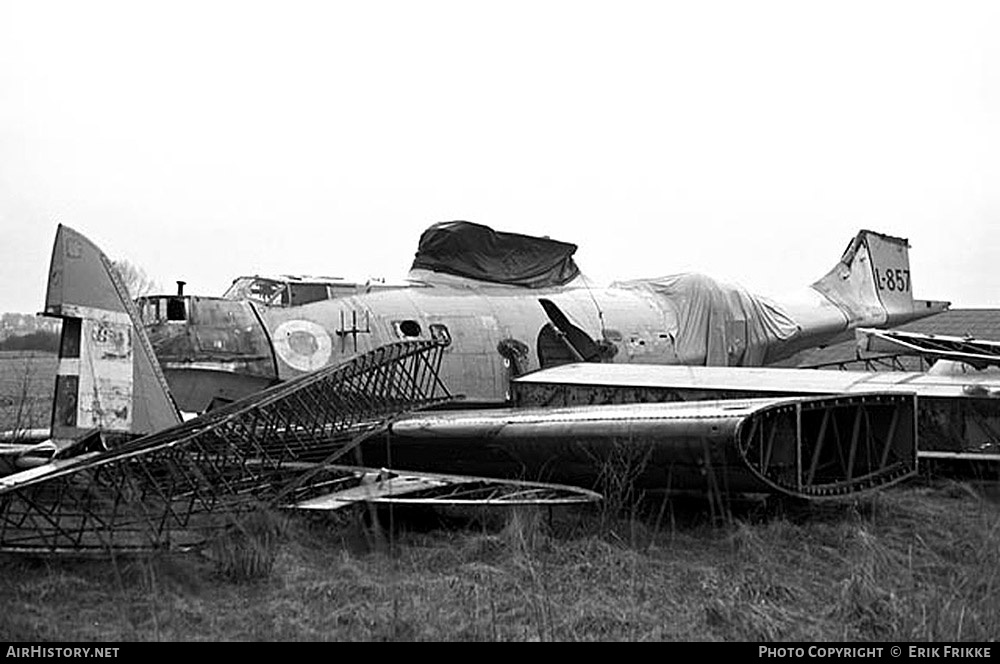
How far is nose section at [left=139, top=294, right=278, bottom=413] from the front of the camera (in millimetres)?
10375

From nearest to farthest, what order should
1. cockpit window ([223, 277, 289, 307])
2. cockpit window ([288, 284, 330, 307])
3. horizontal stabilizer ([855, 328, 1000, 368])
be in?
horizontal stabilizer ([855, 328, 1000, 368]) < cockpit window ([223, 277, 289, 307]) < cockpit window ([288, 284, 330, 307])

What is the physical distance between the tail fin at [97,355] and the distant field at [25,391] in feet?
13.9

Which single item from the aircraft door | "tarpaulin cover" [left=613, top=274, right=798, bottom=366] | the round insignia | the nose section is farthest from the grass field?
"tarpaulin cover" [left=613, top=274, right=798, bottom=366]

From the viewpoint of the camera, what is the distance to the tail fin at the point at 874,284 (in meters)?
18.1

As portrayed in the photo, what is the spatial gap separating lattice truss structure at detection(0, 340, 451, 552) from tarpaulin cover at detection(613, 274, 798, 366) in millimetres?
7355

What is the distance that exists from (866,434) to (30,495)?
6.16 m

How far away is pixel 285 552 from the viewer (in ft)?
21.6

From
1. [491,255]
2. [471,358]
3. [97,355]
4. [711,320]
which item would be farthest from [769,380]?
[97,355]

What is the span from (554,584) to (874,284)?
14.6m

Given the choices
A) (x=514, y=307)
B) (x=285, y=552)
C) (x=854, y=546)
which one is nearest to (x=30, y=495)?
(x=285, y=552)

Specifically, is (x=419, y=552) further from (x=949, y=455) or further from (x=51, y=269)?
(x=949, y=455)

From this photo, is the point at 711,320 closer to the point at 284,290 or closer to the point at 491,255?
the point at 491,255

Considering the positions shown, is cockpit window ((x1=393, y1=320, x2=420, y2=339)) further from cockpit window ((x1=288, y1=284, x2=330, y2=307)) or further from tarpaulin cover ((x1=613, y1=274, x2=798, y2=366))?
tarpaulin cover ((x1=613, y1=274, x2=798, y2=366))

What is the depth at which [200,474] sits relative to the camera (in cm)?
629
